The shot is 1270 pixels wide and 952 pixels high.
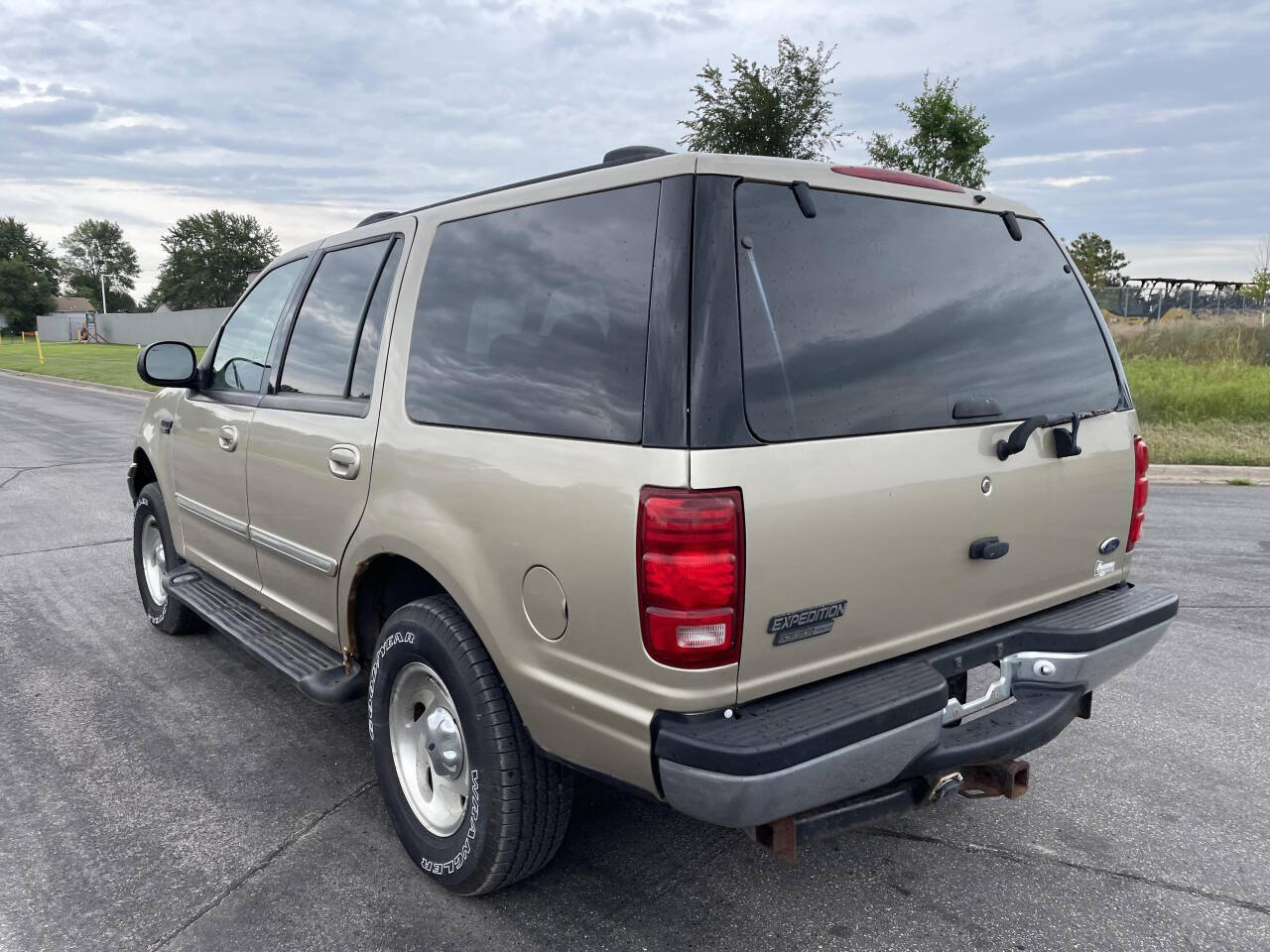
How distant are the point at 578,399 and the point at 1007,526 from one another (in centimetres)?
127

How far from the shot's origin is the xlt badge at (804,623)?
216cm

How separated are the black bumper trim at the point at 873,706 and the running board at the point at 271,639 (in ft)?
5.03

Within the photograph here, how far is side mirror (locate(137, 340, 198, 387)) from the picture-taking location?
13.9 ft

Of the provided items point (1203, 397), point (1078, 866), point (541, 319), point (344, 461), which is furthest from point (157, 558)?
point (1203, 397)

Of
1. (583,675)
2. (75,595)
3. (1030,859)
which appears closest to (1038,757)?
(1030,859)

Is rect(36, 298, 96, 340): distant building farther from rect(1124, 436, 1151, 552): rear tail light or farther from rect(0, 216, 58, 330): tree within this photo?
rect(1124, 436, 1151, 552): rear tail light

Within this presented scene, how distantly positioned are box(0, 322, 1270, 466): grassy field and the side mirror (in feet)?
32.4

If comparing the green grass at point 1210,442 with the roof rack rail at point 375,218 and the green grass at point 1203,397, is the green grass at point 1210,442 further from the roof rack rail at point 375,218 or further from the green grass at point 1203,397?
the roof rack rail at point 375,218

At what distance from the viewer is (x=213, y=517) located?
13.7ft

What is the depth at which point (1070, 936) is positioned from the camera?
2547 millimetres

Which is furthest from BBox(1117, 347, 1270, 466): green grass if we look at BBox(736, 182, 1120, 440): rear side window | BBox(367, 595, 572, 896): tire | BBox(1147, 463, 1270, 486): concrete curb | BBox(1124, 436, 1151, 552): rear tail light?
BBox(367, 595, 572, 896): tire

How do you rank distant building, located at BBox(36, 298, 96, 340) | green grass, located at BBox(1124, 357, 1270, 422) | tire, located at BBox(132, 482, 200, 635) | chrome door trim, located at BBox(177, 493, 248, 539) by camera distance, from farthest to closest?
distant building, located at BBox(36, 298, 96, 340)
green grass, located at BBox(1124, 357, 1270, 422)
tire, located at BBox(132, 482, 200, 635)
chrome door trim, located at BBox(177, 493, 248, 539)

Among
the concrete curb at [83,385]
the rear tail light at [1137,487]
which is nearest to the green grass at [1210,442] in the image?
the rear tail light at [1137,487]

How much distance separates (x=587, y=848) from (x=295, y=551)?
1.48 meters
